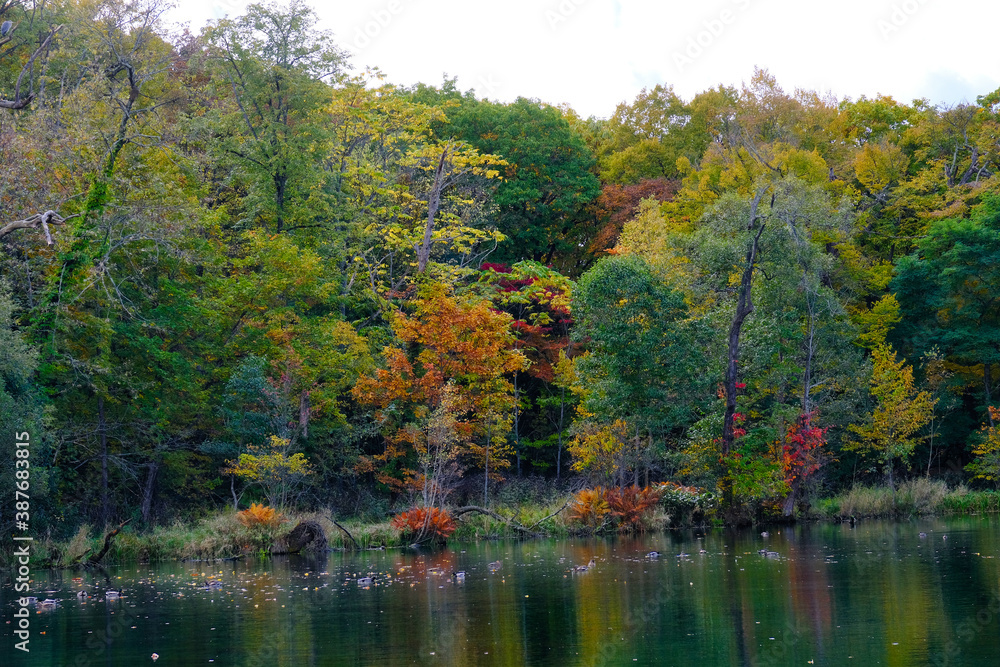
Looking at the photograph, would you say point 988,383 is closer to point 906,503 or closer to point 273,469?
point 906,503

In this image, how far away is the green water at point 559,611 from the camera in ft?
33.4

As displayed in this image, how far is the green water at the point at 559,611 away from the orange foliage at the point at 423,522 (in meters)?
4.22

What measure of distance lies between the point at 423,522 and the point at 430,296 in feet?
32.1

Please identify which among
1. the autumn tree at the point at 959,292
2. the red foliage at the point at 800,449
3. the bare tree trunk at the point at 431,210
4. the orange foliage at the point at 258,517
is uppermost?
the bare tree trunk at the point at 431,210

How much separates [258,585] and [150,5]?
15041 mm

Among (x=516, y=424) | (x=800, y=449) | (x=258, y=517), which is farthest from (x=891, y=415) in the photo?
(x=258, y=517)

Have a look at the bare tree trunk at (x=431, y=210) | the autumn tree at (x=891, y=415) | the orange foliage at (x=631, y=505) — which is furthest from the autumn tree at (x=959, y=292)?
the bare tree trunk at (x=431, y=210)

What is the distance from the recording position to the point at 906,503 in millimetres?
31094

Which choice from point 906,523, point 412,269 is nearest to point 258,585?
point 906,523

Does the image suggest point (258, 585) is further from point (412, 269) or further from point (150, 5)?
point (412, 269)

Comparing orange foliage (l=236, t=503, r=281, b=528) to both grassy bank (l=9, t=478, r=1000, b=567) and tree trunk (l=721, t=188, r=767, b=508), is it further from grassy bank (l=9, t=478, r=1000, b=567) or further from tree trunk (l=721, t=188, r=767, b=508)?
tree trunk (l=721, t=188, r=767, b=508)

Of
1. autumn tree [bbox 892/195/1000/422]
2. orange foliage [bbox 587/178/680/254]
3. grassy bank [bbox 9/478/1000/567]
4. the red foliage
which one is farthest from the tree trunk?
orange foliage [bbox 587/178/680/254]

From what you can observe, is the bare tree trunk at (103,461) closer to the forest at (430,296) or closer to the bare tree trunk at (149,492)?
the forest at (430,296)

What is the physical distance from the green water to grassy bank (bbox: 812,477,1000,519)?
883 cm
